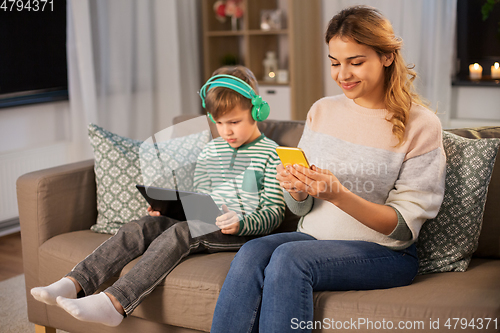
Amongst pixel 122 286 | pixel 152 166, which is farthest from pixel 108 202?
pixel 122 286

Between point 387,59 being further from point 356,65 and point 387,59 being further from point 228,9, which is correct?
point 228,9

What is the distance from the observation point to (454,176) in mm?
1408

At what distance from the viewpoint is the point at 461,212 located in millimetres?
1387

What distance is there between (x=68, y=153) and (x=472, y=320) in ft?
8.64

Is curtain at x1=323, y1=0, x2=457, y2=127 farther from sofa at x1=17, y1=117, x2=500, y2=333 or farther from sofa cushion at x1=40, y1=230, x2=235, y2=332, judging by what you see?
sofa cushion at x1=40, y1=230, x2=235, y2=332

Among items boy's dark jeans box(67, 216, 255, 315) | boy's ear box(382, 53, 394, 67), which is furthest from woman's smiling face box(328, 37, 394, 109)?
boy's dark jeans box(67, 216, 255, 315)

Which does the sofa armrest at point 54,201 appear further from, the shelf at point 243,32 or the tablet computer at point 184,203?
the shelf at point 243,32

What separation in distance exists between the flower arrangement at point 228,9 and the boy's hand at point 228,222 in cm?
246

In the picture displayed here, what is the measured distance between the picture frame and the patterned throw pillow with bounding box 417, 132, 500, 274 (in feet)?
7.75

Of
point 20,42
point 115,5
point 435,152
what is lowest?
point 435,152

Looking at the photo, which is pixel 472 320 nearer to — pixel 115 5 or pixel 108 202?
pixel 108 202

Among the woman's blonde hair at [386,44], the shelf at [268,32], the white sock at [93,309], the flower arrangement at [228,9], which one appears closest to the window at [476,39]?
the shelf at [268,32]

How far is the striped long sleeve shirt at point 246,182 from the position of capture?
145 centimetres

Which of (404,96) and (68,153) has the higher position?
(404,96)
